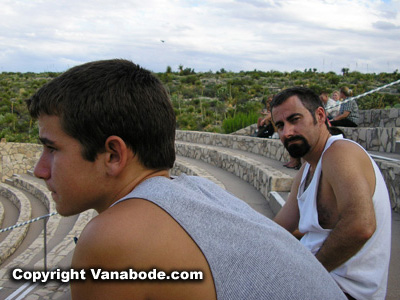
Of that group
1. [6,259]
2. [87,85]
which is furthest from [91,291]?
[6,259]

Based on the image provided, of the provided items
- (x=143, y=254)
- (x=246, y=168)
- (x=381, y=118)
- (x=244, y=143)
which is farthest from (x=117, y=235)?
(x=244, y=143)

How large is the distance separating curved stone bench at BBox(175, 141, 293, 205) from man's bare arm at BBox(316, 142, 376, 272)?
Result: 11.7ft

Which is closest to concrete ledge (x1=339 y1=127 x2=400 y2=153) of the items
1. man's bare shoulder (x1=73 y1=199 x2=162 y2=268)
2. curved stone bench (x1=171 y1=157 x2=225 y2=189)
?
curved stone bench (x1=171 y1=157 x2=225 y2=189)

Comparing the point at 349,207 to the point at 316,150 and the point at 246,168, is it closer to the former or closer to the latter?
the point at 316,150

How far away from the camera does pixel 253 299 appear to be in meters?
0.87

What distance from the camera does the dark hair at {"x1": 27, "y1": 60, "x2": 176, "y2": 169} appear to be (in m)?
0.96

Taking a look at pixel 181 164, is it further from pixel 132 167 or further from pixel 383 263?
pixel 132 167

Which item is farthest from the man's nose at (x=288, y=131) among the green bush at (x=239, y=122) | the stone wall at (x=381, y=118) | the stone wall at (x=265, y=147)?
the green bush at (x=239, y=122)

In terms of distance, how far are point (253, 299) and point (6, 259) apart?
317 inches

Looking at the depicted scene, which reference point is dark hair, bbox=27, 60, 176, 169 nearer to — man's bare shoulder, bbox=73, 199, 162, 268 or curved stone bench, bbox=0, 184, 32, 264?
man's bare shoulder, bbox=73, 199, 162, 268

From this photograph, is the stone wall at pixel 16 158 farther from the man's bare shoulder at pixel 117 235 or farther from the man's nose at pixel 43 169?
the man's bare shoulder at pixel 117 235

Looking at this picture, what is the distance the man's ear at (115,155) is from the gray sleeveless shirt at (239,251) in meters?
0.08

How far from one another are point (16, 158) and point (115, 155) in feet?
62.2

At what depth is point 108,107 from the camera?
0.96 m
